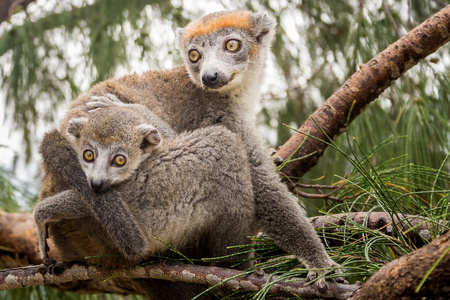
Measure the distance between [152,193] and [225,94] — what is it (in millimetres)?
1559

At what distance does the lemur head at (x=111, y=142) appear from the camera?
3547 millimetres

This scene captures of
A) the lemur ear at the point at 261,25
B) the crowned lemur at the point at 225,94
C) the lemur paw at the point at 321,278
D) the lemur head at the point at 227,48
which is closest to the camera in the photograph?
the lemur paw at the point at 321,278

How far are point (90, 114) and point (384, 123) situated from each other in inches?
138

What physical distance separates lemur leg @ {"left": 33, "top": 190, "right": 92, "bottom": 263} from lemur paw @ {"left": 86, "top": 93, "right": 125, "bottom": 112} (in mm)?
1033

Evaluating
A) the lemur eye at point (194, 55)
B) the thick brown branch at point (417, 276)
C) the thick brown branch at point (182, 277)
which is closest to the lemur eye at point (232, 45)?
the lemur eye at point (194, 55)

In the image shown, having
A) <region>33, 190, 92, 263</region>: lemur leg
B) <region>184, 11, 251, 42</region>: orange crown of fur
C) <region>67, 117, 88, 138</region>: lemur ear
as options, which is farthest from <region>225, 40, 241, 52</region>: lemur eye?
<region>33, 190, 92, 263</region>: lemur leg

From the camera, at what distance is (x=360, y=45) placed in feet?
17.8

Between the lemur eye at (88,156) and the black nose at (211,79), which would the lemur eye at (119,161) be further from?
the black nose at (211,79)

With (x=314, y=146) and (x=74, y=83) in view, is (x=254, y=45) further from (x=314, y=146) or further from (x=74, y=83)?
(x=74, y=83)

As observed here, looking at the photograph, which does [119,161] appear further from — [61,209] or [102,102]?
[102,102]

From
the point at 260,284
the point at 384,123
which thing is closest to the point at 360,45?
the point at 384,123

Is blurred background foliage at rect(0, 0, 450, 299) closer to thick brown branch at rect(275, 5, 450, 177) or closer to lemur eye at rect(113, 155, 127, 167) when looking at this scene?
thick brown branch at rect(275, 5, 450, 177)

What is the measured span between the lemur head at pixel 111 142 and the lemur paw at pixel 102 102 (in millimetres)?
349

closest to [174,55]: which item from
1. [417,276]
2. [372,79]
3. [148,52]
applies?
[148,52]
